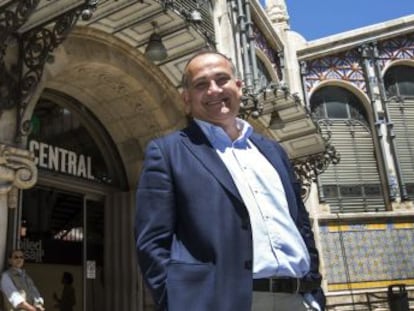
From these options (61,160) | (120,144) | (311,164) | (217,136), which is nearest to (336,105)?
(311,164)

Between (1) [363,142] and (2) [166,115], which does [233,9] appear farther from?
(1) [363,142]

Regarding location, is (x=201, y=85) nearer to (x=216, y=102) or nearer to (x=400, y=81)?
(x=216, y=102)

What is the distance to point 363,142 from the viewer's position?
1552 centimetres

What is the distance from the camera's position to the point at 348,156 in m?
15.3

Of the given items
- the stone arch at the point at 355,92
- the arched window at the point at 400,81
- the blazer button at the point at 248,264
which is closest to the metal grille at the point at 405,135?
the arched window at the point at 400,81

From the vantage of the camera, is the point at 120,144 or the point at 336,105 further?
the point at 336,105

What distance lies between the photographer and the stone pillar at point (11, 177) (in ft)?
16.1

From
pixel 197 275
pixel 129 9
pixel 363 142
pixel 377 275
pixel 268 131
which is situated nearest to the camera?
pixel 197 275

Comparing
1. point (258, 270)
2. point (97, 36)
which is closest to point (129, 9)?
point (97, 36)

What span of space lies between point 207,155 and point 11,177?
357 centimetres

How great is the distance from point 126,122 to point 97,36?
1682mm

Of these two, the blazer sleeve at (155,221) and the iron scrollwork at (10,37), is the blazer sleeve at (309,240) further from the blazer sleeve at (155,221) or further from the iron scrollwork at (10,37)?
the iron scrollwork at (10,37)

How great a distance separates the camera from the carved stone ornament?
4.90 m

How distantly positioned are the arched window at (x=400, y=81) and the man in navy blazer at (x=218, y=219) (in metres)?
15.0
